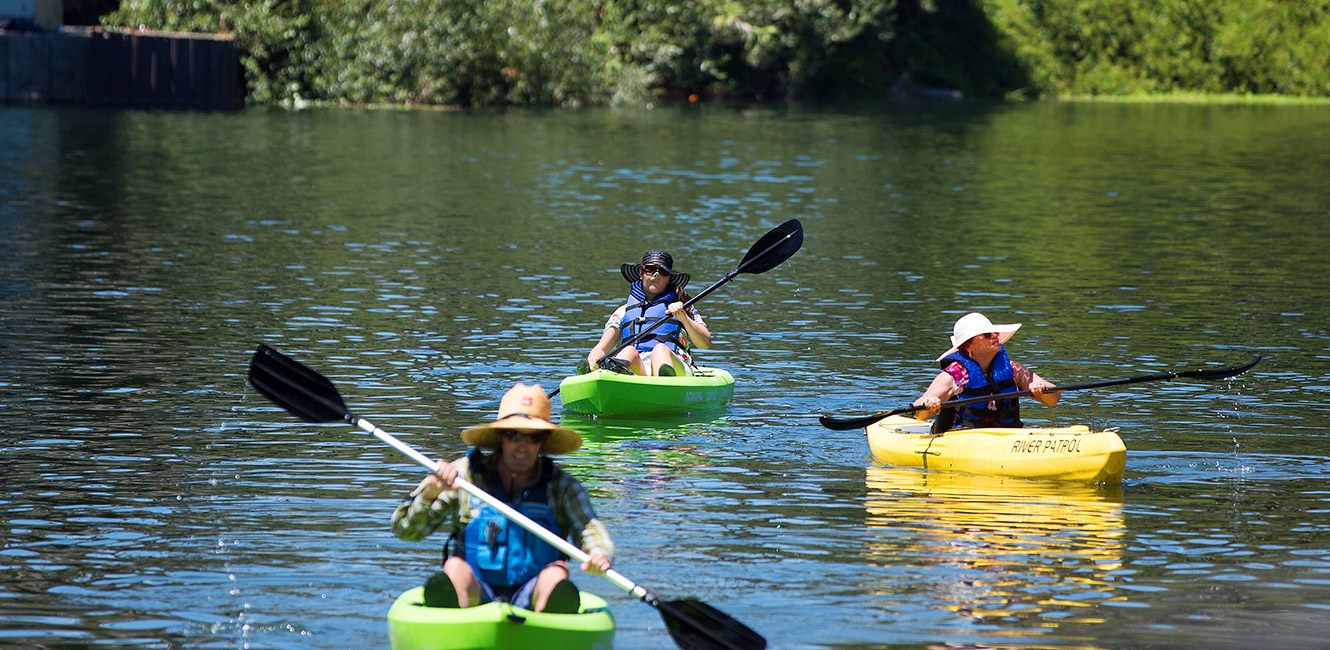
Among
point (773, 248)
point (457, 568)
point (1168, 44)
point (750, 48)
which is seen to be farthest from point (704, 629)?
point (1168, 44)

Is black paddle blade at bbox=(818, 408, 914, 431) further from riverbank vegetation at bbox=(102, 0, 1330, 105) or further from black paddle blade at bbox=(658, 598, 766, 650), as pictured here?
riverbank vegetation at bbox=(102, 0, 1330, 105)

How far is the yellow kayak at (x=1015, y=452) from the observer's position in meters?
10.4

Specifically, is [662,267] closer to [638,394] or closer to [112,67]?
[638,394]

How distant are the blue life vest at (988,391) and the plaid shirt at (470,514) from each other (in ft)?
13.7

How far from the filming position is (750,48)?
5756 centimetres

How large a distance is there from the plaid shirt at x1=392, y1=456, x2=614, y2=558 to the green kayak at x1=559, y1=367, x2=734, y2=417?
518 centimetres

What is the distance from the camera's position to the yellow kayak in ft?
34.0

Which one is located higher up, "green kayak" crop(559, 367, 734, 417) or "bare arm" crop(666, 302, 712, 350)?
"bare arm" crop(666, 302, 712, 350)

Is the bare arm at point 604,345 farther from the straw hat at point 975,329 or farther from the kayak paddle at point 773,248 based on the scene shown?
the straw hat at point 975,329

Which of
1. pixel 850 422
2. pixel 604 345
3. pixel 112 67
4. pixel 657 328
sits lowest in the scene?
pixel 850 422

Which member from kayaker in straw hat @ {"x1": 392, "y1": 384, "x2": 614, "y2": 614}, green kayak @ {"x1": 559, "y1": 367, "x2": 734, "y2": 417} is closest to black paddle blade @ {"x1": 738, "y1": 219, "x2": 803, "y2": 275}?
green kayak @ {"x1": 559, "y1": 367, "x2": 734, "y2": 417}

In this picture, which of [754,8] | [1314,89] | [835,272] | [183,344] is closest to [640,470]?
[183,344]

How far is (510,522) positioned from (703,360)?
805 cm

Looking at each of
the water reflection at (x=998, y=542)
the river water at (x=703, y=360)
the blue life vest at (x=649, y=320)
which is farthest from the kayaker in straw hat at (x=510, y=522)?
the blue life vest at (x=649, y=320)
